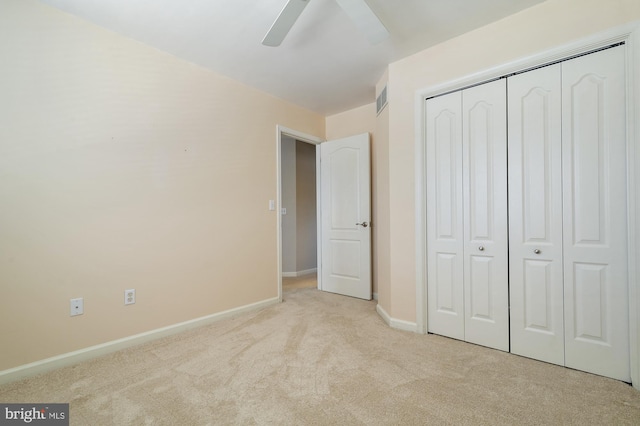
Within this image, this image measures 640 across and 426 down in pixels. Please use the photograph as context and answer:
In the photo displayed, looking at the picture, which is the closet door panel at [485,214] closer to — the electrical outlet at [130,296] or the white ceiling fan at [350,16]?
the white ceiling fan at [350,16]

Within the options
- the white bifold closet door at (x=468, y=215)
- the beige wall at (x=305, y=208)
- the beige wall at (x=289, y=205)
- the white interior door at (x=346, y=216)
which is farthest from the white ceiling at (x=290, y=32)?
the beige wall at (x=305, y=208)

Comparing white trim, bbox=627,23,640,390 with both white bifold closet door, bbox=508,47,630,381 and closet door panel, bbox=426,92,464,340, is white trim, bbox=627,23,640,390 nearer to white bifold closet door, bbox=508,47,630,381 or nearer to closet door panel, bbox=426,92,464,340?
white bifold closet door, bbox=508,47,630,381

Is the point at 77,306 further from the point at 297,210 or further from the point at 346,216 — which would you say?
the point at 297,210

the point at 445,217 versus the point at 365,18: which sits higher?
the point at 365,18

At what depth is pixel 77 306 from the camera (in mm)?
1985

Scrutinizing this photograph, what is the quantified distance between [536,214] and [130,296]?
3108mm

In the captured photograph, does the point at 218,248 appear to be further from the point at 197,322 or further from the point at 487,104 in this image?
the point at 487,104

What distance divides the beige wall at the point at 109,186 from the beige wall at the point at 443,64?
5.04 feet

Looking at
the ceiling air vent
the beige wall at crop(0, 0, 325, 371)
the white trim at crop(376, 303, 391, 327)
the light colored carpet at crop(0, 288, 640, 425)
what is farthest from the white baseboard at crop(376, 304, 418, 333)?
the ceiling air vent

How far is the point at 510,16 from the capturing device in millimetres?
2016

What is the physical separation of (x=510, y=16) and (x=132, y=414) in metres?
3.43

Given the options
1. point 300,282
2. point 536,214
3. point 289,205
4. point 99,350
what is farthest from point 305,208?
point 536,214

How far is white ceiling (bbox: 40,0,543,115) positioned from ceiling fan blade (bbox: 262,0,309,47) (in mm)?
270

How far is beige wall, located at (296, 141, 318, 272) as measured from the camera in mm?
5133
